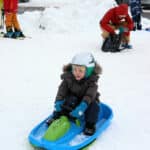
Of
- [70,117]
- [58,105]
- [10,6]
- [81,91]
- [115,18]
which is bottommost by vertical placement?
A: [70,117]

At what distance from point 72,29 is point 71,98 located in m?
8.25

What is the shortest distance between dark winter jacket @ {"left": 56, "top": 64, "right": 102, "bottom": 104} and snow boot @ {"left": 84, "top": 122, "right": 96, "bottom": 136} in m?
0.25

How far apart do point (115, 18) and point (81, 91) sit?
5.18 meters

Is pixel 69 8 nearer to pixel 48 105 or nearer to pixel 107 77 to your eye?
pixel 107 77

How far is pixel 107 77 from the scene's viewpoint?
22.4ft

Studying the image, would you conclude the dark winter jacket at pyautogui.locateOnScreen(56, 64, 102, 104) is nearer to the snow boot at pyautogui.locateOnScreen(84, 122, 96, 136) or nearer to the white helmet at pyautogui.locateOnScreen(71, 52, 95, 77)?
the white helmet at pyautogui.locateOnScreen(71, 52, 95, 77)

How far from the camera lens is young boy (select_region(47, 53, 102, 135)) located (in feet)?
13.5

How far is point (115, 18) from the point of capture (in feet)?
30.1

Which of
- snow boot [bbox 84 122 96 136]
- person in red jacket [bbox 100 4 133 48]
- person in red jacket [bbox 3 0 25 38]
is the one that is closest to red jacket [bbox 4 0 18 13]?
person in red jacket [bbox 3 0 25 38]

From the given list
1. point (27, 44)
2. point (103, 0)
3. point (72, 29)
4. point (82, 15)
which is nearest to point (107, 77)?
point (27, 44)

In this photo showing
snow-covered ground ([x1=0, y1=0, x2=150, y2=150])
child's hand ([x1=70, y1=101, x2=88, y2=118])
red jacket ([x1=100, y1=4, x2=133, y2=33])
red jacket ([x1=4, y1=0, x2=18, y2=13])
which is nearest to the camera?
child's hand ([x1=70, y1=101, x2=88, y2=118])

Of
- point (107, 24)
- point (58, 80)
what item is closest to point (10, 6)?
point (107, 24)

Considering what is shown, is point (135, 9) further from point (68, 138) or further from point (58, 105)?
point (68, 138)

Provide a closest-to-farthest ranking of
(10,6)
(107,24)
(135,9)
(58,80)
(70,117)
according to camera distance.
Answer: (70,117)
(58,80)
(107,24)
(10,6)
(135,9)
